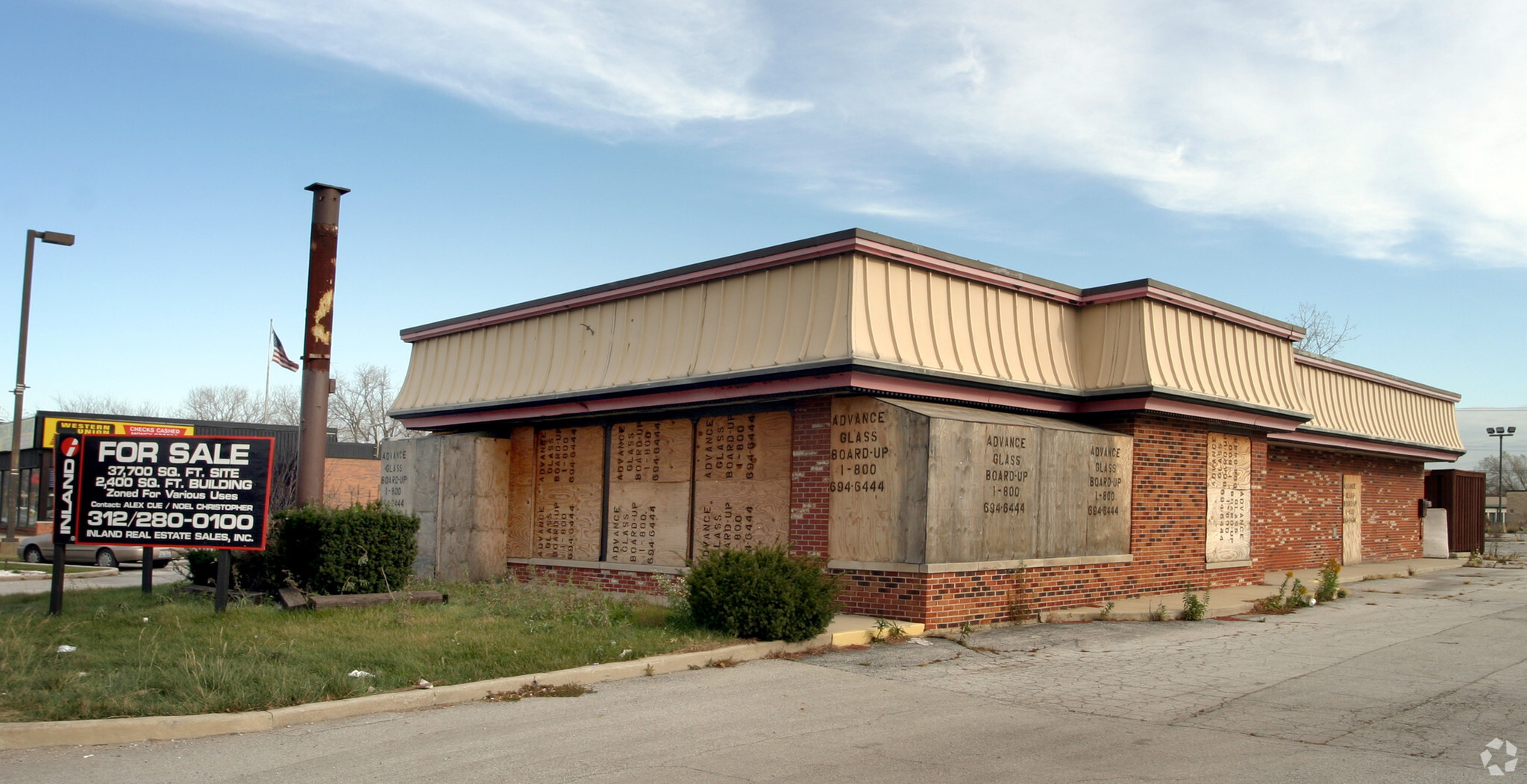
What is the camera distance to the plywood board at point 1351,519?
2556cm

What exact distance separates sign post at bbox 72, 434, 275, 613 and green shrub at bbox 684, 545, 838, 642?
5.11 metres

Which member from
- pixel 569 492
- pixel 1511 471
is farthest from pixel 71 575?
pixel 1511 471

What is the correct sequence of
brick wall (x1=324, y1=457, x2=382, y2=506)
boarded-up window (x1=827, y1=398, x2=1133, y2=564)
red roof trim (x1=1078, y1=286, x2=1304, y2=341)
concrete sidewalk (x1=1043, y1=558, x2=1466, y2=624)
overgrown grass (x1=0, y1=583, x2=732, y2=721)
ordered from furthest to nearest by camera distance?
brick wall (x1=324, y1=457, x2=382, y2=506) < red roof trim (x1=1078, y1=286, x2=1304, y2=341) < concrete sidewalk (x1=1043, y1=558, x2=1466, y2=624) < boarded-up window (x1=827, y1=398, x2=1133, y2=564) < overgrown grass (x1=0, y1=583, x2=732, y2=721)

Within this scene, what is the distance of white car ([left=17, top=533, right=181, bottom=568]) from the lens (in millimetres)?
28172

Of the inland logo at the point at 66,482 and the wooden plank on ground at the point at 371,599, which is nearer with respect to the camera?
the inland logo at the point at 66,482

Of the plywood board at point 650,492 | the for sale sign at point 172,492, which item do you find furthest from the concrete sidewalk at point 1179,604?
the for sale sign at point 172,492

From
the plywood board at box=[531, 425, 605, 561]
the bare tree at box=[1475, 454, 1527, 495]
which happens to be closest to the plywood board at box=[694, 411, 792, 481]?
the plywood board at box=[531, 425, 605, 561]

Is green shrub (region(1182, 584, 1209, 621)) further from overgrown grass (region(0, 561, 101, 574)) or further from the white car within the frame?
overgrown grass (region(0, 561, 101, 574))

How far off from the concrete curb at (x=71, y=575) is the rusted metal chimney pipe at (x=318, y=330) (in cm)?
1024

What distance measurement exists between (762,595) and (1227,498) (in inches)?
396

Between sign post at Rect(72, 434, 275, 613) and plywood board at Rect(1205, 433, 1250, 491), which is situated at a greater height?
plywood board at Rect(1205, 433, 1250, 491)

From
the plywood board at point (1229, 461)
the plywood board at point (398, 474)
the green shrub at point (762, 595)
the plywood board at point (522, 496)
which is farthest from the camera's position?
the plywood board at point (398, 474)

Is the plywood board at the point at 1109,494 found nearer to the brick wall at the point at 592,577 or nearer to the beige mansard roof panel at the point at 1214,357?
the beige mansard roof panel at the point at 1214,357

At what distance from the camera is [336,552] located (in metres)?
13.6
